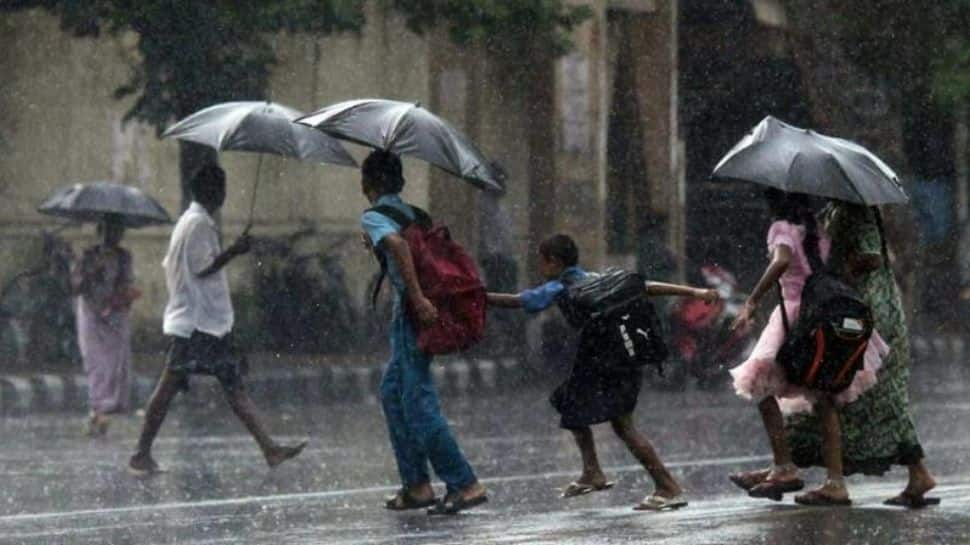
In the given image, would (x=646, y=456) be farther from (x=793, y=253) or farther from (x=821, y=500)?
Result: (x=793, y=253)

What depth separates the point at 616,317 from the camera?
11.2 meters

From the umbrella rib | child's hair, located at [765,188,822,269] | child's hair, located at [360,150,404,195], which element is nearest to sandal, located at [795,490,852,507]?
child's hair, located at [765,188,822,269]

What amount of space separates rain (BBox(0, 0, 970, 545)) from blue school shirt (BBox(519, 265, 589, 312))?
0.05ft

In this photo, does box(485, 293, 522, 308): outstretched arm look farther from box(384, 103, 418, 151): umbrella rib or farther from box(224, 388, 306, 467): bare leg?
box(224, 388, 306, 467): bare leg

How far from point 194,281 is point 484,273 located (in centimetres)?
1358

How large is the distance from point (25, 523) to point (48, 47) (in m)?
18.8

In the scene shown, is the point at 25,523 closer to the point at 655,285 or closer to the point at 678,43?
the point at 655,285

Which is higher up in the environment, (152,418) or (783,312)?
(783,312)

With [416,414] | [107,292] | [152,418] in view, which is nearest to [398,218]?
[416,414]

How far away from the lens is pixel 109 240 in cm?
1844

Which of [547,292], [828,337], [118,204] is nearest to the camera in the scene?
[828,337]

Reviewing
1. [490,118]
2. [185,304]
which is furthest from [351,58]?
[185,304]

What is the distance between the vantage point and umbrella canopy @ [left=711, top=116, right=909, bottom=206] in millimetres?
11000

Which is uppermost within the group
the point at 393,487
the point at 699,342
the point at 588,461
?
the point at 588,461
